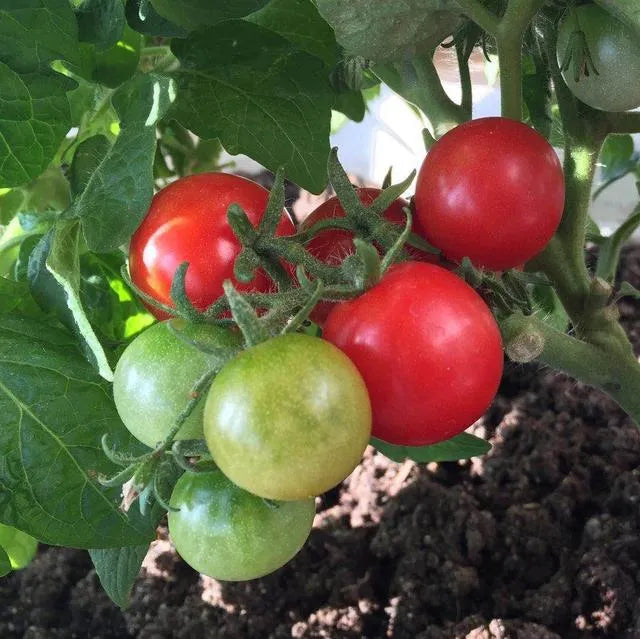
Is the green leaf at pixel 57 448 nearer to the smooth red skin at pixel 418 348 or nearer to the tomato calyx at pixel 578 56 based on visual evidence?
the smooth red skin at pixel 418 348

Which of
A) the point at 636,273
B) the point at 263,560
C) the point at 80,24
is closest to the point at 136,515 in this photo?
the point at 263,560

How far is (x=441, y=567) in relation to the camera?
3.21 ft

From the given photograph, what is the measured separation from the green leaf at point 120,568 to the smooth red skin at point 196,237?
220 mm

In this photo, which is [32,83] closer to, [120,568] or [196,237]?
[196,237]

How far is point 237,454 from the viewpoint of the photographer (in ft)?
1.12

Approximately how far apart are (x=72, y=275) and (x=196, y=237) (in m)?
0.09

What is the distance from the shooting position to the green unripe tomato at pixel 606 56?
1.69 feet

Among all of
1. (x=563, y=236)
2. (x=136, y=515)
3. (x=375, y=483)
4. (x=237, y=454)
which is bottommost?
(x=375, y=483)

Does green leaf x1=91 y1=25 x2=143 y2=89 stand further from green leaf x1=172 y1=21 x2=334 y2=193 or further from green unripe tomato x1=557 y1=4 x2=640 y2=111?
green unripe tomato x1=557 y1=4 x2=640 y2=111

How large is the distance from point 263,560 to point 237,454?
152 mm

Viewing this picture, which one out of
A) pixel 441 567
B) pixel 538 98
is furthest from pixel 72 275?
pixel 441 567

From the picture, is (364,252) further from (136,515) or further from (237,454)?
(136,515)

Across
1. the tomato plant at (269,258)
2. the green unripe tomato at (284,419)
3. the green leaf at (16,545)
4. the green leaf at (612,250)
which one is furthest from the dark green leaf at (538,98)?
the green leaf at (16,545)

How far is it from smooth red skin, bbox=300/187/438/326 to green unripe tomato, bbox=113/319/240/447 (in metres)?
0.09
